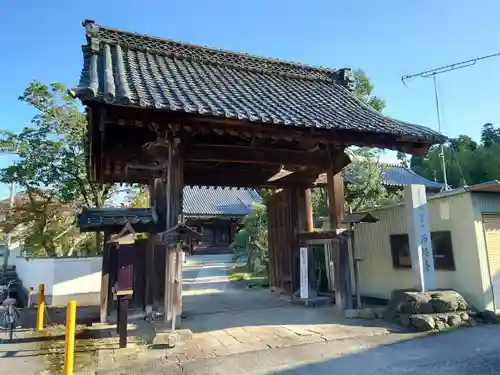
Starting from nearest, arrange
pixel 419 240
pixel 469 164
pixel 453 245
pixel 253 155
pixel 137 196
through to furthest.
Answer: pixel 419 240
pixel 253 155
pixel 453 245
pixel 137 196
pixel 469 164

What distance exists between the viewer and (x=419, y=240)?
24.7 ft

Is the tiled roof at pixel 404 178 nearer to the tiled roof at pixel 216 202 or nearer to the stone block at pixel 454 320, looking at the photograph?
the tiled roof at pixel 216 202

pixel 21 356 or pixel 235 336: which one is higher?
pixel 235 336

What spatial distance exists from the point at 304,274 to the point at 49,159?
43.8 ft

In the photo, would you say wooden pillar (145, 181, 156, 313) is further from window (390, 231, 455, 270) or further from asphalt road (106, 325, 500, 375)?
window (390, 231, 455, 270)

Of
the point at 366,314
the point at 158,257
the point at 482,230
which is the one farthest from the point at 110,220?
the point at 482,230

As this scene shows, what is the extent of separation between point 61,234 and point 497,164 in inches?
1271

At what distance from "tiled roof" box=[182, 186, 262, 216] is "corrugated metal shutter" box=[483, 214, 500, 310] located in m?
23.8

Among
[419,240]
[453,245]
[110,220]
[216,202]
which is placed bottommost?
[453,245]

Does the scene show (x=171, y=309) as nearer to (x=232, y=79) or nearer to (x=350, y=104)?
(x=232, y=79)

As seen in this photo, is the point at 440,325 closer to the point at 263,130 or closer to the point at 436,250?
the point at 436,250

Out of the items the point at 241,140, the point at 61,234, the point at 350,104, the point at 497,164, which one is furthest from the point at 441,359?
the point at 497,164

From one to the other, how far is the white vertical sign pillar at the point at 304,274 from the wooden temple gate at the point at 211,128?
68cm

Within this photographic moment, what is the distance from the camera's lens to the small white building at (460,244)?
7793 mm
